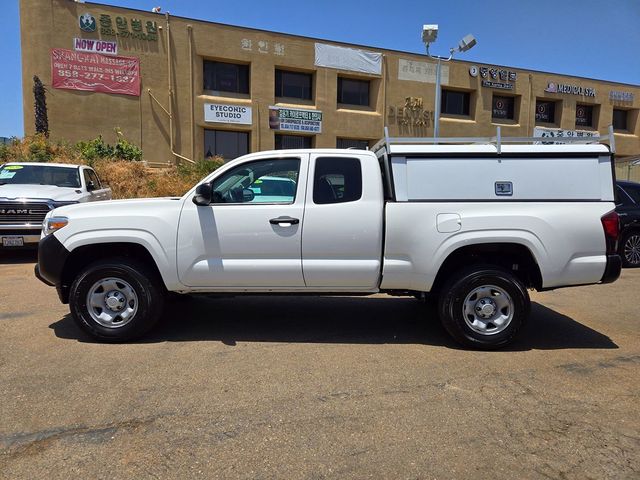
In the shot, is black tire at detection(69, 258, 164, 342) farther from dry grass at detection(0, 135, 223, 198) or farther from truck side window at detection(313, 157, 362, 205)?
dry grass at detection(0, 135, 223, 198)

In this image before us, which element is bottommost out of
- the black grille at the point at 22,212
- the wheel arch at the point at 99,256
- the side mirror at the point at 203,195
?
the wheel arch at the point at 99,256

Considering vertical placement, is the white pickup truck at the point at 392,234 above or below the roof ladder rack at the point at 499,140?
below

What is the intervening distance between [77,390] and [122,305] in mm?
1232

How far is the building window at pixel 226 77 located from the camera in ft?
81.8

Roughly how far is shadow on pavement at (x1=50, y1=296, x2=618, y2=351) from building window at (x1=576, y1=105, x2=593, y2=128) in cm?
3242

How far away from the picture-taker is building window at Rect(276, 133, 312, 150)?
1045 inches

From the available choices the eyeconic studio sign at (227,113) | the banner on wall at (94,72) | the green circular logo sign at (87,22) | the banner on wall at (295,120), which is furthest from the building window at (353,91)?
the green circular logo sign at (87,22)

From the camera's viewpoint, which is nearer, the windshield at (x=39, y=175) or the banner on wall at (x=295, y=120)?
the windshield at (x=39, y=175)

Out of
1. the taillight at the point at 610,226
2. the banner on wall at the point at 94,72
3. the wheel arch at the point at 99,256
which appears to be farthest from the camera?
the banner on wall at the point at 94,72

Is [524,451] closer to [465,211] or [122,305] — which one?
[465,211]

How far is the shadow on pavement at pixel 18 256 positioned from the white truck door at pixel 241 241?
21.7 feet

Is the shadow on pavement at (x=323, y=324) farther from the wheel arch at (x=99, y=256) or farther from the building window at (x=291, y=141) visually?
the building window at (x=291, y=141)


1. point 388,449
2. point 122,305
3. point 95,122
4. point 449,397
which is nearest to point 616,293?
point 449,397

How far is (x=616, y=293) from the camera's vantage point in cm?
761
